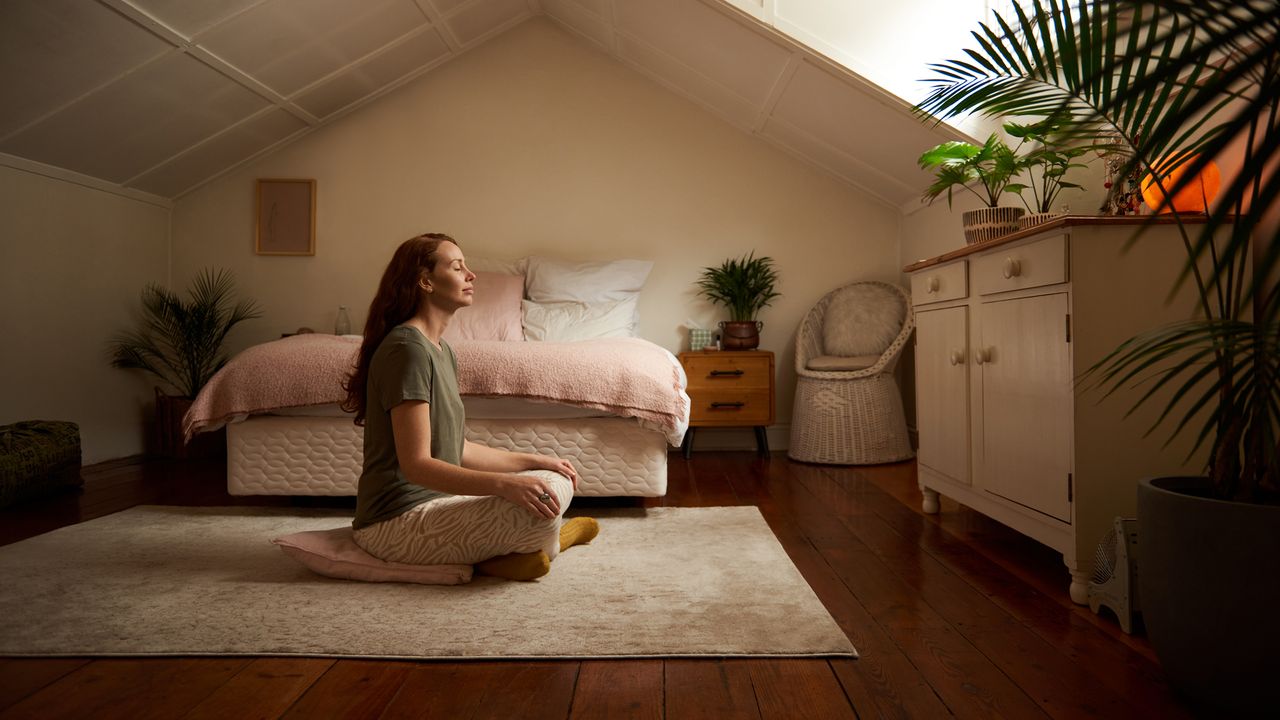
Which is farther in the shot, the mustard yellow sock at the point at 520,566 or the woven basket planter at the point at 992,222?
the woven basket planter at the point at 992,222

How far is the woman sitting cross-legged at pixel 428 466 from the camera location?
1.82 m

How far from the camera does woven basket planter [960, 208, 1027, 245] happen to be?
2451 mm

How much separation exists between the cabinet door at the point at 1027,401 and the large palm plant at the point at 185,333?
4.19 m

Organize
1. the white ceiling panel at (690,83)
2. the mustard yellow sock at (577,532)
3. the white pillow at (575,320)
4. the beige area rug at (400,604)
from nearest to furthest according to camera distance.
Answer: the beige area rug at (400,604), the mustard yellow sock at (577,532), the white pillow at (575,320), the white ceiling panel at (690,83)

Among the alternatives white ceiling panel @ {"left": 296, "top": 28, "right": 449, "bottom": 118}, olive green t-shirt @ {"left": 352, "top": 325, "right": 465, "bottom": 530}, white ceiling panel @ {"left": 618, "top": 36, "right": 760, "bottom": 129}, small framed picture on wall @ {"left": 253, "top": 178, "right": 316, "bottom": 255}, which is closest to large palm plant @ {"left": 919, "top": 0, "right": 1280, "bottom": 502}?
olive green t-shirt @ {"left": 352, "top": 325, "right": 465, "bottom": 530}

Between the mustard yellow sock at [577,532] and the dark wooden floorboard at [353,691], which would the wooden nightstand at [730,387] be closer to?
the mustard yellow sock at [577,532]

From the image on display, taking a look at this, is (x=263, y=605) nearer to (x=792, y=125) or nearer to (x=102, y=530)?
(x=102, y=530)

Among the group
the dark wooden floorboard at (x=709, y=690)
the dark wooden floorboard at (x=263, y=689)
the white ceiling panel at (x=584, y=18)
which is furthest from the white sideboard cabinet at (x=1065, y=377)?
the white ceiling panel at (x=584, y=18)

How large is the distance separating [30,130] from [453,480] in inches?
125

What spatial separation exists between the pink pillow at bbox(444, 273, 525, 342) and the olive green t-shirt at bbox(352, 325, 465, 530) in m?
2.11

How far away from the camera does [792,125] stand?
4301mm

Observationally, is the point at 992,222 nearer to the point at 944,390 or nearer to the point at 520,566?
the point at 944,390

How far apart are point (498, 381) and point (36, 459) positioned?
77.9 inches

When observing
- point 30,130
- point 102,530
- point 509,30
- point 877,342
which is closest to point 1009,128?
point 877,342
